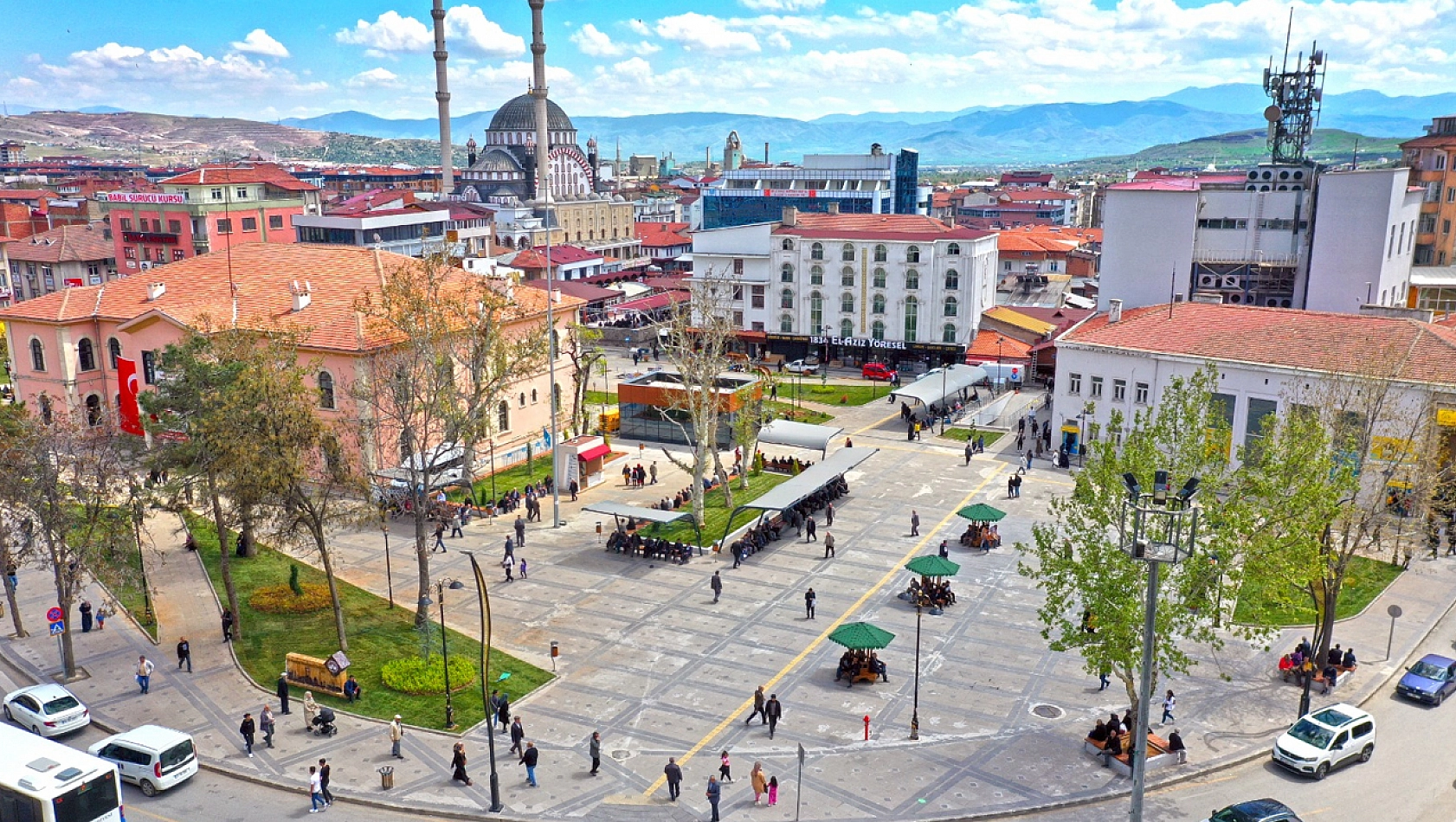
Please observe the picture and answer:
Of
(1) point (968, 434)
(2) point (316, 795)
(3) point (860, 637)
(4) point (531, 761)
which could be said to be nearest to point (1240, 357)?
(1) point (968, 434)

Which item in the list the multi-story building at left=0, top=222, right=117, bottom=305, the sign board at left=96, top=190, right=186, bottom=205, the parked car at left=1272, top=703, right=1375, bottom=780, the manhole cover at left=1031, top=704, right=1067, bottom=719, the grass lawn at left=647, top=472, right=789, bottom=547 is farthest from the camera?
the sign board at left=96, top=190, right=186, bottom=205

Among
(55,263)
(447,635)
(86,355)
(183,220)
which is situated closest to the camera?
(447,635)

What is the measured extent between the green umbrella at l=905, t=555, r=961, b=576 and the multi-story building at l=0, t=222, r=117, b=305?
82695 millimetres

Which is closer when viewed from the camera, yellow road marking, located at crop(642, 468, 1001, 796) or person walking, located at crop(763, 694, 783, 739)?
yellow road marking, located at crop(642, 468, 1001, 796)

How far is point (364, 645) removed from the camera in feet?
114

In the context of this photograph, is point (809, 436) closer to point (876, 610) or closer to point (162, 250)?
point (876, 610)

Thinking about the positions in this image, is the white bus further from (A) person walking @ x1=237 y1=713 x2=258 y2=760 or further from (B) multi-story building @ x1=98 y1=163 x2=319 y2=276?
(B) multi-story building @ x1=98 y1=163 x2=319 y2=276

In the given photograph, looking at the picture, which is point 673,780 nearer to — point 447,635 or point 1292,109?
point 447,635

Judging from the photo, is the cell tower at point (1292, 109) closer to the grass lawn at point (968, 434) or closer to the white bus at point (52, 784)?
the grass lawn at point (968, 434)

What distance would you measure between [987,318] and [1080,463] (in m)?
28.6

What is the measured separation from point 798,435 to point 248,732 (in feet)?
114

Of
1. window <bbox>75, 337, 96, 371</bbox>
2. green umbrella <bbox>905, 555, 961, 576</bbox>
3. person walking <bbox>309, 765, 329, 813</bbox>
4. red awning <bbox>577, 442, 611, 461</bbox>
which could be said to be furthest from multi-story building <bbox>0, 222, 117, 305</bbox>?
green umbrella <bbox>905, 555, 961, 576</bbox>

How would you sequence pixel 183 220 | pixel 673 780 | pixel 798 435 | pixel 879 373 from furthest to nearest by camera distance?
pixel 183 220 → pixel 879 373 → pixel 798 435 → pixel 673 780

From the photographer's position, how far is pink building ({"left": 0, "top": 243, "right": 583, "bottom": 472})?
174 feet
